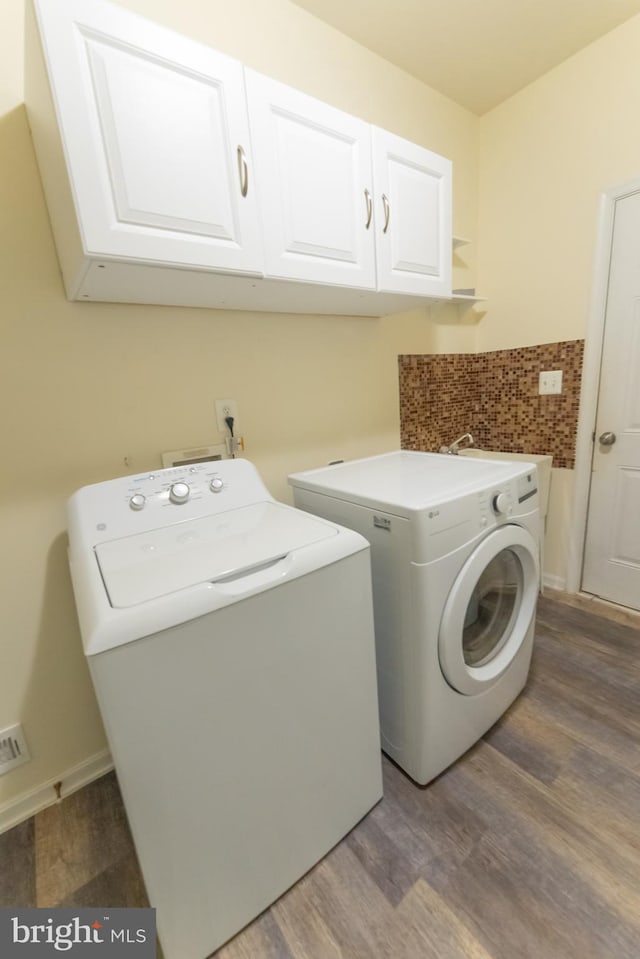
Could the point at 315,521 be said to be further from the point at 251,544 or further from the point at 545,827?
the point at 545,827

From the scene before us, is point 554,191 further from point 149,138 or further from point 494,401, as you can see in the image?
point 149,138

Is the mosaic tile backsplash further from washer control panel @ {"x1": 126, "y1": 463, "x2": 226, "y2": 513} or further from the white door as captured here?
washer control panel @ {"x1": 126, "y1": 463, "x2": 226, "y2": 513}

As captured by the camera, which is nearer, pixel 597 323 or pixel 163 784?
pixel 163 784

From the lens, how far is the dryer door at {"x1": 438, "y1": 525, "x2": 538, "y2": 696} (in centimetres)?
116

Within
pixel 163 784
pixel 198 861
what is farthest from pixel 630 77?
pixel 198 861

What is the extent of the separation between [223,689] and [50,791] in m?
1.02

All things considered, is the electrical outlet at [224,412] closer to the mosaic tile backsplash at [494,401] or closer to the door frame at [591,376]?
the mosaic tile backsplash at [494,401]

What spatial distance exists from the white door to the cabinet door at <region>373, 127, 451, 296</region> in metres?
0.90

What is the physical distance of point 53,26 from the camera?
2.48 ft

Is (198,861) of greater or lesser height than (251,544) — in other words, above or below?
below

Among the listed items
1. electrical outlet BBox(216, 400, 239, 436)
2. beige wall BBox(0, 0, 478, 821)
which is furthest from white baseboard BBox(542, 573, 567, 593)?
electrical outlet BBox(216, 400, 239, 436)

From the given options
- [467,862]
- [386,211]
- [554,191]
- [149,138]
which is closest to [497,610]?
[467,862]

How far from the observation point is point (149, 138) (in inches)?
34.6

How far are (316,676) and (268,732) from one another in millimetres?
149
